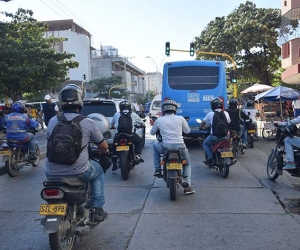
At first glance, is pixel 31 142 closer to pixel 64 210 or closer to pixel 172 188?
pixel 172 188

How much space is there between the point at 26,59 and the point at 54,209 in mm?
21449

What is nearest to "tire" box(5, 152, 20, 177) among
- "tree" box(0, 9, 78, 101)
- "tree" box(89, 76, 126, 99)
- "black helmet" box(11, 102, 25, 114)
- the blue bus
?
"black helmet" box(11, 102, 25, 114)

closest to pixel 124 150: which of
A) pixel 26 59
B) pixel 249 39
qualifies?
pixel 26 59

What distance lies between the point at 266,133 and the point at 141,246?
1494cm

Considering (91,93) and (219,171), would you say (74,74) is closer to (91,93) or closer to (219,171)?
(91,93)

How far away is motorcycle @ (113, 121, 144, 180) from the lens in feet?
26.1

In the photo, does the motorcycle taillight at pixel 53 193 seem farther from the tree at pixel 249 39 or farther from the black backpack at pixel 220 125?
the tree at pixel 249 39

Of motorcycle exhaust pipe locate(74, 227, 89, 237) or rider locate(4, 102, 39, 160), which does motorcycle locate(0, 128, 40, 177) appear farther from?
motorcycle exhaust pipe locate(74, 227, 89, 237)

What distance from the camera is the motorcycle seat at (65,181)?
393 centimetres

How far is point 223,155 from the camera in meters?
7.98

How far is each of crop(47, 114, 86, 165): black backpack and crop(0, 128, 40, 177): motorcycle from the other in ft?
16.6

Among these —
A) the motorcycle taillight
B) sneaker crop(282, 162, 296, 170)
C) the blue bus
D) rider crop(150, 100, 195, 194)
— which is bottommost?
sneaker crop(282, 162, 296, 170)

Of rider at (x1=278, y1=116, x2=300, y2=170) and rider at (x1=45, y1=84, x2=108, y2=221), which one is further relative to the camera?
rider at (x1=278, y1=116, x2=300, y2=170)

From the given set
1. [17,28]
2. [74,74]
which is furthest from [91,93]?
[17,28]
